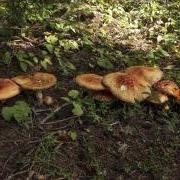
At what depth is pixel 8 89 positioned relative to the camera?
464cm

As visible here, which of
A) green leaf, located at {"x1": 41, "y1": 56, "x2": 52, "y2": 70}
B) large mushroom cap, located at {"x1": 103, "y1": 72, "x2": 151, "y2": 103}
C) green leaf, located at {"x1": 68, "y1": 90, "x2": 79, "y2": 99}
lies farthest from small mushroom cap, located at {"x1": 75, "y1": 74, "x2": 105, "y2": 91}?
green leaf, located at {"x1": 41, "y1": 56, "x2": 52, "y2": 70}

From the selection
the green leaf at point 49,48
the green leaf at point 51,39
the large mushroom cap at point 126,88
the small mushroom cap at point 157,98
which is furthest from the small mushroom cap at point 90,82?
the green leaf at point 51,39

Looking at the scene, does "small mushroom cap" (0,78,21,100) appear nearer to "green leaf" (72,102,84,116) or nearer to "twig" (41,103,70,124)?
"twig" (41,103,70,124)

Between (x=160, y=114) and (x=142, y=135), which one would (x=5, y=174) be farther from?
(x=160, y=114)

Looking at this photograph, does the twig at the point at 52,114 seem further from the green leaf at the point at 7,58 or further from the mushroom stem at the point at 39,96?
the green leaf at the point at 7,58

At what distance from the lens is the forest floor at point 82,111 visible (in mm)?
4301

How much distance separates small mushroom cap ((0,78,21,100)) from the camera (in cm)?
457

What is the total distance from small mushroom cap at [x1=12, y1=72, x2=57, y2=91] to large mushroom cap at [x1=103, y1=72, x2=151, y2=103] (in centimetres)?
68

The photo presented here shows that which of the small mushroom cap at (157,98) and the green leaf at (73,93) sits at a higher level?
the small mushroom cap at (157,98)

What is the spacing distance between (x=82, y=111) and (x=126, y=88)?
1.96 ft

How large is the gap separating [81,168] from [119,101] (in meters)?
1.22

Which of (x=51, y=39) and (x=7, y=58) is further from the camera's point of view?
(x=51, y=39)

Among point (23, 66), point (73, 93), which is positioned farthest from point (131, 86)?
point (23, 66)

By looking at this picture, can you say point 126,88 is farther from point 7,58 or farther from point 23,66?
point 7,58
